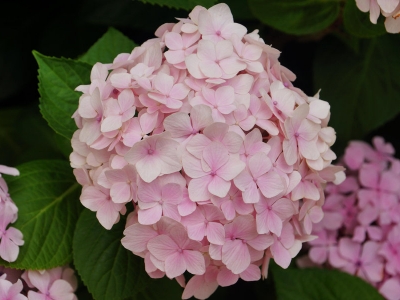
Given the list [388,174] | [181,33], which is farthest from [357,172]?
[181,33]

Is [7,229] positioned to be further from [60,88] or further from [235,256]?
[235,256]

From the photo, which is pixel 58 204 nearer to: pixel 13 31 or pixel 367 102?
pixel 13 31

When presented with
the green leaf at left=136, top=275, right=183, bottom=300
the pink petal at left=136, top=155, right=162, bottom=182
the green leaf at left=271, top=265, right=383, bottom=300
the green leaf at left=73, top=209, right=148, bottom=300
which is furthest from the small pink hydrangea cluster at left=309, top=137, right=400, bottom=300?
the pink petal at left=136, top=155, right=162, bottom=182

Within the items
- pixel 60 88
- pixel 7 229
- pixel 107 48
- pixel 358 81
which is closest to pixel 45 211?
pixel 7 229

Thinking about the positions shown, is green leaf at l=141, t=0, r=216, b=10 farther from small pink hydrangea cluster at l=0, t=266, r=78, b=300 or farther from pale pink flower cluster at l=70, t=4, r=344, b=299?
small pink hydrangea cluster at l=0, t=266, r=78, b=300

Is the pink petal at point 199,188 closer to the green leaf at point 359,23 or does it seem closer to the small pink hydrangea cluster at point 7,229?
the small pink hydrangea cluster at point 7,229
